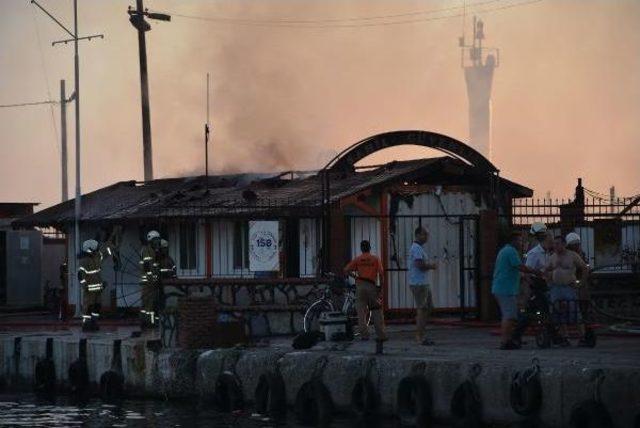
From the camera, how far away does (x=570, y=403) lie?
18.0 m

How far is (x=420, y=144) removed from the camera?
30531 millimetres

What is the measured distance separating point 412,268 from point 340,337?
1.89 m

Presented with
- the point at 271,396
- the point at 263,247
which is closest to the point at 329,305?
the point at 271,396

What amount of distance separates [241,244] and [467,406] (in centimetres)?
1519

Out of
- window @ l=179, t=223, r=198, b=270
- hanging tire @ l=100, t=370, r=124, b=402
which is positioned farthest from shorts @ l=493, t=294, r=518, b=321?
window @ l=179, t=223, r=198, b=270

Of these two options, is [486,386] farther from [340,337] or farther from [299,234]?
[299,234]

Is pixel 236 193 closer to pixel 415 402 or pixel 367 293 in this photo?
pixel 367 293

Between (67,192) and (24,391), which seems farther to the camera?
(67,192)

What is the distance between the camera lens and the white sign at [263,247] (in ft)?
100

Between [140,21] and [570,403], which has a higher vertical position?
[140,21]

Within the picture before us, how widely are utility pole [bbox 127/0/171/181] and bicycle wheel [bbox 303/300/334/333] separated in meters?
26.6

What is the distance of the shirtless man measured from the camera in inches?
877

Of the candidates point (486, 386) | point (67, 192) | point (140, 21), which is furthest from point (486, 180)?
point (67, 192)

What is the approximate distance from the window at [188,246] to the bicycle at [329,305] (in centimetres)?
914
